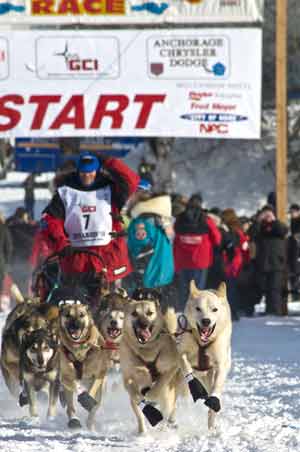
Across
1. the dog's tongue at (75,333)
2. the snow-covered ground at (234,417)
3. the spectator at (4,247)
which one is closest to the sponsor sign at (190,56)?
the spectator at (4,247)

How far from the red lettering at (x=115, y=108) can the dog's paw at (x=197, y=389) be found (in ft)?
20.8

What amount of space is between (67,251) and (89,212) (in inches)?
10.5

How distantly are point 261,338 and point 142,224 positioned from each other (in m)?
1.69

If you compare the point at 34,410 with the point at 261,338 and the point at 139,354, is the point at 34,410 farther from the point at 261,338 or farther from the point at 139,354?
the point at 261,338

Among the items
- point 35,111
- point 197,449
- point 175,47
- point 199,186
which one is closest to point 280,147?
point 175,47

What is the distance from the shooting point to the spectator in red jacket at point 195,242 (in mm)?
11320

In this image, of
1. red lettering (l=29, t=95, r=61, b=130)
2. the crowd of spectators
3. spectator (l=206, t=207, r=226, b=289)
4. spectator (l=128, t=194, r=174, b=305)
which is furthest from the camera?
red lettering (l=29, t=95, r=61, b=130)

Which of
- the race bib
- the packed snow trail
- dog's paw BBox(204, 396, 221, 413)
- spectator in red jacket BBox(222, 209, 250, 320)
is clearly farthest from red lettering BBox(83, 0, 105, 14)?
dog's paw BBox(204, 396, 221, 413)

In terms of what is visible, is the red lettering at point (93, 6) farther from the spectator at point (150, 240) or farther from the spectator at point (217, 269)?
the spectator at point (150, 240)

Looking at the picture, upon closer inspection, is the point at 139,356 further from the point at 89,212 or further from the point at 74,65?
the point at 74,65

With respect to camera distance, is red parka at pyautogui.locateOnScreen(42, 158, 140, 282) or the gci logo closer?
red parka at pyautogui.locateOnScreen(42, 158, 140, 282)

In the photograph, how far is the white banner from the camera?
12.0 metres

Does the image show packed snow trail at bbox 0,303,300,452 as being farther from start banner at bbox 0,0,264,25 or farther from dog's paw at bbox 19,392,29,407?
start banner at bbox 0,0,264,25

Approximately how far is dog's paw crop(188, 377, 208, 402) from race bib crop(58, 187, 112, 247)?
4.18ft
